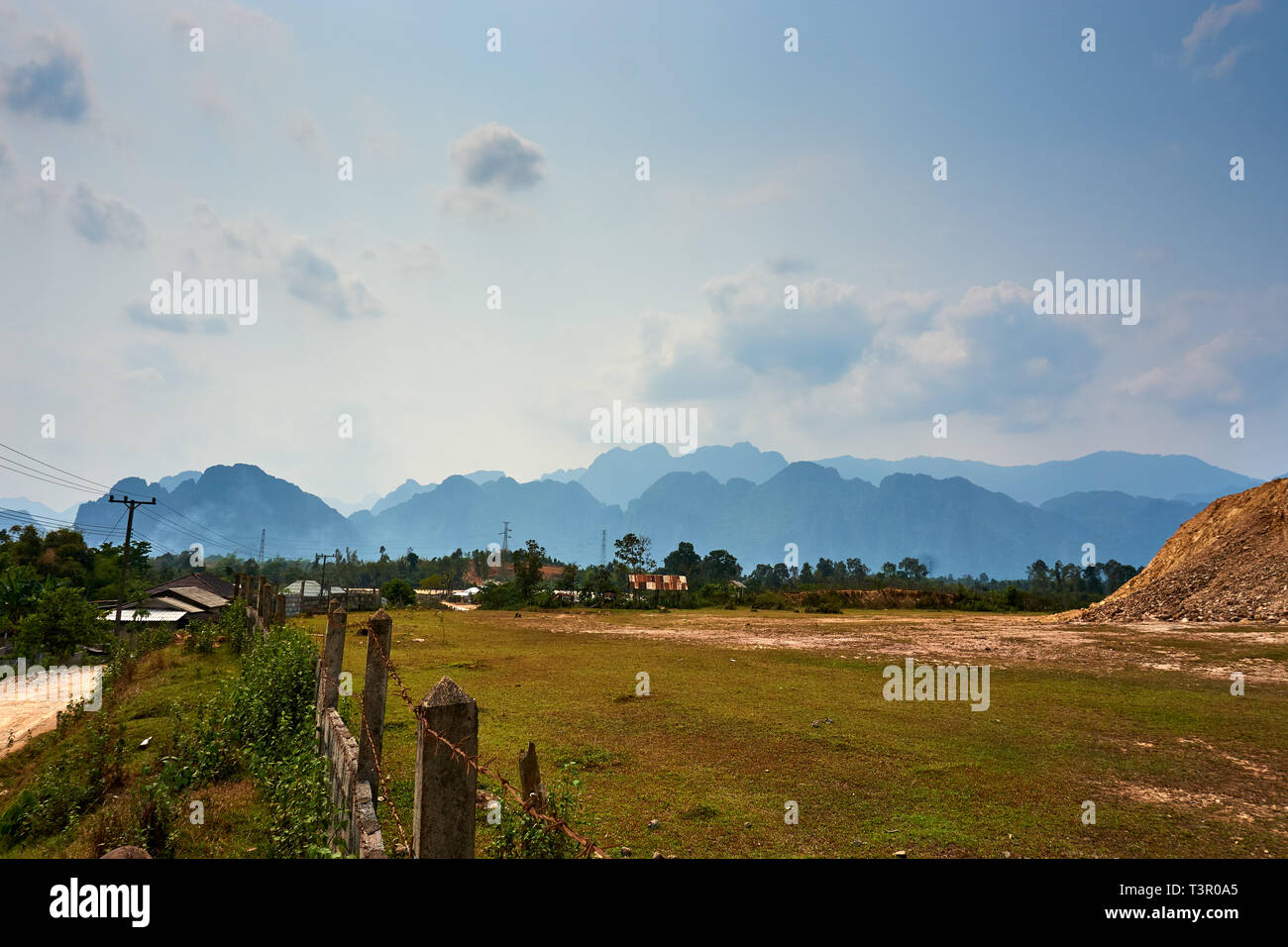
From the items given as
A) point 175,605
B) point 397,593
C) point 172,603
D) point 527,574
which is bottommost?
point 397,593

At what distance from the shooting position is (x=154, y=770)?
1016 cm

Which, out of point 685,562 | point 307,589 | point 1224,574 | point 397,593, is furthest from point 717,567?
point 1224,574

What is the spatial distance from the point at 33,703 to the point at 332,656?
72.1ft

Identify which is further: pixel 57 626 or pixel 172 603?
pixel 172 603

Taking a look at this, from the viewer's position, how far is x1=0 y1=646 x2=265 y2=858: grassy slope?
7086 millimetres

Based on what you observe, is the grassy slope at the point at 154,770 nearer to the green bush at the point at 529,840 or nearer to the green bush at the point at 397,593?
the green bush at the point at 529,840

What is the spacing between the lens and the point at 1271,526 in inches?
1407

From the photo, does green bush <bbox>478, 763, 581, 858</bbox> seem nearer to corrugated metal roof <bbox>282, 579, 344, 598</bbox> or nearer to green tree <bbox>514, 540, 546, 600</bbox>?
green tree <bbox>514, 540, 546, 600</bbox>

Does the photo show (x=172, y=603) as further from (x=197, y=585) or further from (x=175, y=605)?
(x=197, y=585)

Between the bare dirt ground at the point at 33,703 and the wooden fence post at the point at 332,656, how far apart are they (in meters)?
12.9

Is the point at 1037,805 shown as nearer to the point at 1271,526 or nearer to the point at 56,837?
the point at 56,837

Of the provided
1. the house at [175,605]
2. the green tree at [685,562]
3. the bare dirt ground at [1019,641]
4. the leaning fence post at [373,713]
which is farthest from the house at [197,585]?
the green tree at [685,562]

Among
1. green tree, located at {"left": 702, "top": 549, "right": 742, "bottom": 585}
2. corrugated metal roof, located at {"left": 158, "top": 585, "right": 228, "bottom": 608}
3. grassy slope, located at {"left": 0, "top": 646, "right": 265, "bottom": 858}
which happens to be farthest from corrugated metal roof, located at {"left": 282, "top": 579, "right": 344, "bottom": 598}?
green tree, located at {"left": 702, "top": 549, "right": 742, "bottom": 585}

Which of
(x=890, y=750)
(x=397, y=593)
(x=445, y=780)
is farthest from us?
(x=397, y=593)
